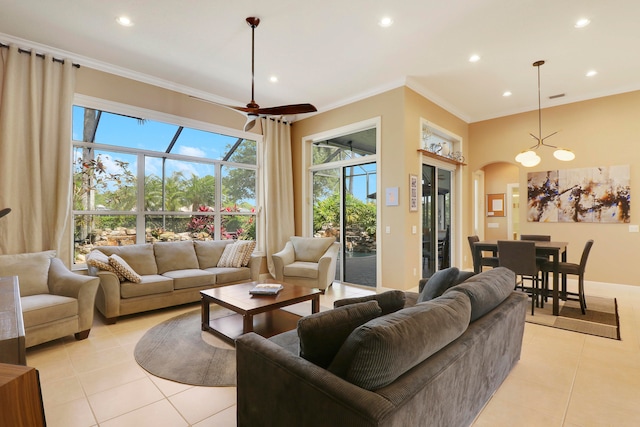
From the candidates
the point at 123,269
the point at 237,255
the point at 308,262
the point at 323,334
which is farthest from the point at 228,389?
the point at 308,262

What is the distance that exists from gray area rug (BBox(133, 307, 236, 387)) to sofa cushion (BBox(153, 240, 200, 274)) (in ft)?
3.65

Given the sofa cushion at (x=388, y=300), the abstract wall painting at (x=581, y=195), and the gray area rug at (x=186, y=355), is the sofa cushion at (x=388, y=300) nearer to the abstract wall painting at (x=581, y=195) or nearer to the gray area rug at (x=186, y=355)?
the gray area rug at (x=186, y=355)

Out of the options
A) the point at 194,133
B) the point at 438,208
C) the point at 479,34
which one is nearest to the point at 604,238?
the point at 438,208

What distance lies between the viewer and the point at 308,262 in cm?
542

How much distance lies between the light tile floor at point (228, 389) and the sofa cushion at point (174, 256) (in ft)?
4.40

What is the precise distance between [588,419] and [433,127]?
4.58m

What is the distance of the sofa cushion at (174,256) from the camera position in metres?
4.48

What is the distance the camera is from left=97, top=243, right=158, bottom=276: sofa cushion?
414 centimetres

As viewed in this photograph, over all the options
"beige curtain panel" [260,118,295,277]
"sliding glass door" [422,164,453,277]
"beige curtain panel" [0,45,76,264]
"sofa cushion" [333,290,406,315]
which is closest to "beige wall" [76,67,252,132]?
"beige curtain panel" [0,45,76,264]

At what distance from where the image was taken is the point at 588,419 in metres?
1.98

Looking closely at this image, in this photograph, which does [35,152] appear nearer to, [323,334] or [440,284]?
[323,334]

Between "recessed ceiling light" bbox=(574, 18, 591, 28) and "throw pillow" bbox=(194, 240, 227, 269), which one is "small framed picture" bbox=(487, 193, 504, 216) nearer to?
"recessed ceiling light" bbox=(574, 18, 591, 28)

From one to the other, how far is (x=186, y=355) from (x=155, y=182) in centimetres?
311

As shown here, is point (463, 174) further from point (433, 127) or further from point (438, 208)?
point (433, 127)
